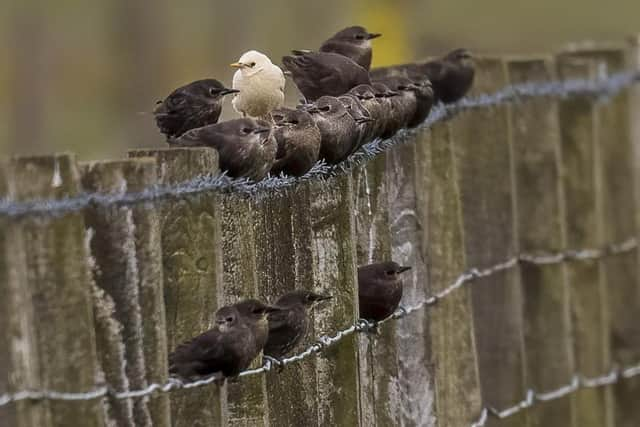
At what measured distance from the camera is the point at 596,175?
11922 millimetres

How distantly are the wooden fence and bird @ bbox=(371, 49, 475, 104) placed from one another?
0.16 m

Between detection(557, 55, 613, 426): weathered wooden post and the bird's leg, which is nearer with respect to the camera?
the bird's leg

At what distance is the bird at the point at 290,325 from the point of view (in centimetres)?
712

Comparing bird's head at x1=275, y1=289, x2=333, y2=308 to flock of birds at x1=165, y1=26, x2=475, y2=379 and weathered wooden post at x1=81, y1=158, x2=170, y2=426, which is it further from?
weathered wooden post at x1=81, y1=158, x2=170, y2=426

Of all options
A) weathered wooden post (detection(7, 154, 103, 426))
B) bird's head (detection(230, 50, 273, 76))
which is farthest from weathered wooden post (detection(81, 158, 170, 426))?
bird's head (detection(230, 50, 273, 76))

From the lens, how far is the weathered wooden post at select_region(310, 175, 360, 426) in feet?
25.2

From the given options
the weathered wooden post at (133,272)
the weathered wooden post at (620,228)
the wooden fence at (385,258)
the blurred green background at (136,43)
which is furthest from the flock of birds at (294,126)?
the blurred green background at (136,43)

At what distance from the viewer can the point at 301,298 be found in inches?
291

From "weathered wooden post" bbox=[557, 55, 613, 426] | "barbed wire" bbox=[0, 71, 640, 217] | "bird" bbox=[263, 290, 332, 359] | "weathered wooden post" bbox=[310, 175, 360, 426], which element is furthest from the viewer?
"weathered wooden post" bbox=[557, 55, 613, 426]

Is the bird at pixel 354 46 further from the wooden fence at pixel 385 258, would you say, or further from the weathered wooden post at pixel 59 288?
the weathered wooden post at pixel 59 288

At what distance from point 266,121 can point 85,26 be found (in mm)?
17224

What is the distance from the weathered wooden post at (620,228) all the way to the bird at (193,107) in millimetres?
4183

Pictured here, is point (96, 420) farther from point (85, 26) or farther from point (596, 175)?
point (85, 26)

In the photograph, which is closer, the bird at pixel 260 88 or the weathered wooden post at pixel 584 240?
the bird at pixel 260 88
